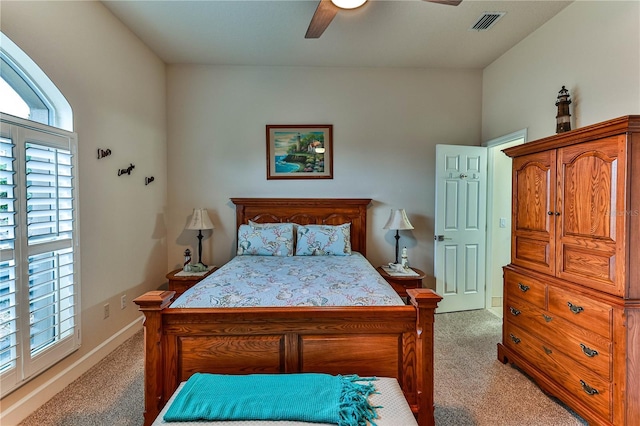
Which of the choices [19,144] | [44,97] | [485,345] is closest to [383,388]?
[485,345]

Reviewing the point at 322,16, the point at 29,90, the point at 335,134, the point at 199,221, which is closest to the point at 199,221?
the point at 199,221

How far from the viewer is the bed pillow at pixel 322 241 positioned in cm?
326

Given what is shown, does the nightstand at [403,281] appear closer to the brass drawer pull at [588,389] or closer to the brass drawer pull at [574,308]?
the brass drawer pull at [574,308]

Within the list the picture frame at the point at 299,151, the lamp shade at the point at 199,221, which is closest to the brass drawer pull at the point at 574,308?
the picture frame at the point at 299,151

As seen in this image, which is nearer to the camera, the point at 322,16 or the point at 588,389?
→ the point at 588,389

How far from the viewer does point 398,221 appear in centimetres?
342

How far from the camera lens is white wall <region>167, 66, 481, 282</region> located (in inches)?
142

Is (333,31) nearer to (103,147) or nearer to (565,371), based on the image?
(103,147)

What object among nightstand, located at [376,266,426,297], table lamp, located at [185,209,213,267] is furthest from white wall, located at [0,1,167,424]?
nightstand, located at [376,266,426,297]

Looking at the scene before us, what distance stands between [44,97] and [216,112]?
1721mm

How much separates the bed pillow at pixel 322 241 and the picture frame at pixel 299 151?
71cm

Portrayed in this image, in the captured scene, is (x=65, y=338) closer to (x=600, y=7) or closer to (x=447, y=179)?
(x=447, y=179)

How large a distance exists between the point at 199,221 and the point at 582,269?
11.0 feet

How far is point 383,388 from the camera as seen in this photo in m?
1.35
